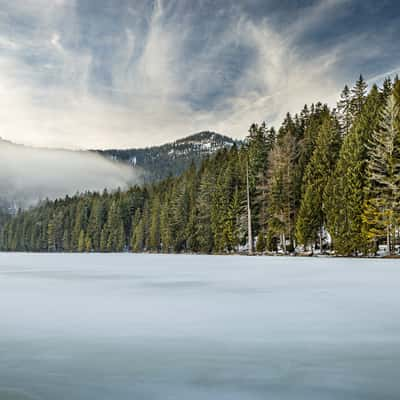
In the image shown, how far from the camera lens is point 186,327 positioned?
551 centimetres

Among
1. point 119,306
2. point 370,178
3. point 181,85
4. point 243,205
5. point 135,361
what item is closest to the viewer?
point 135,361

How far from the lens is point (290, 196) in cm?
4491

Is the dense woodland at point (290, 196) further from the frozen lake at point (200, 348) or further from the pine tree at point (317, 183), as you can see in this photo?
the frozen lake at point (200, 348)

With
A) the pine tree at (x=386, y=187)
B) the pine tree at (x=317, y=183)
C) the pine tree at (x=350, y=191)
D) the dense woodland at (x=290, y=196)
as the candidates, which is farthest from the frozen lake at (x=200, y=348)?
the pine tree at (x=317, y=183)

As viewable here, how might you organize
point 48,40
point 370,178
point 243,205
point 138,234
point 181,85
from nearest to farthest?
point 48,40, point 370,178, point 181,85, point 243,205, point 138,234

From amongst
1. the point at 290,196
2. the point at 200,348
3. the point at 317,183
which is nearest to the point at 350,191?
the point at 317,183

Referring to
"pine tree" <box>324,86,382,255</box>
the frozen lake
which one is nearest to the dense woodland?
"pine tree" <box>324,86,382,255</box>

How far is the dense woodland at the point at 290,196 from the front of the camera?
106ft

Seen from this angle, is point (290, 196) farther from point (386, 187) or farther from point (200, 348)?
point (200, 348)

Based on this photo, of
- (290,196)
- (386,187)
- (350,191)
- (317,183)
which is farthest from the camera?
(290,196)

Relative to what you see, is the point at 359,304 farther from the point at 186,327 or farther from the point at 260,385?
the point at 260,385

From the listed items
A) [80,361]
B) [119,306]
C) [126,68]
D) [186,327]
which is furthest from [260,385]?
[126,68]

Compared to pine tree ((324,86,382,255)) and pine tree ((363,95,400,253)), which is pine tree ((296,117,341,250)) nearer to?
pine tree ((324,86,382,255))

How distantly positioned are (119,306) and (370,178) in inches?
1086
